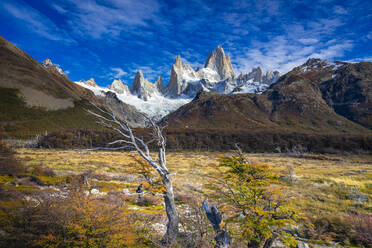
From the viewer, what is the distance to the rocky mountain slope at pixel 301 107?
435ft

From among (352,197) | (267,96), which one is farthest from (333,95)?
(352,197)

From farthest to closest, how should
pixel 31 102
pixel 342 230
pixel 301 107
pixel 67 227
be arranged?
pixel 31 102, pixel 301 107, pixel 342 230, pixel 67 227

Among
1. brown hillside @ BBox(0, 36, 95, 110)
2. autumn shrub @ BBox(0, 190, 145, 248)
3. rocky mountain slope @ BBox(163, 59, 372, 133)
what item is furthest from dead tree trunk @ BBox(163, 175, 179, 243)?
brown hillside @ BBox(0, 36, 95, 110)

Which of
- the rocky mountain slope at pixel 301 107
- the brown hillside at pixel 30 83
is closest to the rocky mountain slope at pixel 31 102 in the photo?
the brown hillside at pixel 30 83

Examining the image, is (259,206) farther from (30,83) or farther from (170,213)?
(30,83)

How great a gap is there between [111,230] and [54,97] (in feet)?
667

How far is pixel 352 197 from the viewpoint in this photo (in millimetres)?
18906

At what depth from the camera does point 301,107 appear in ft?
490

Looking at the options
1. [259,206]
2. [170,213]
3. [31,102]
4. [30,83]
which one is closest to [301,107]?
[259,206]

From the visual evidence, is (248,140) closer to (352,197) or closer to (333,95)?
(352,197)

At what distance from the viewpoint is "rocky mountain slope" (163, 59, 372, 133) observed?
132 meters

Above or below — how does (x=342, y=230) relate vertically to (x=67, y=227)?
below

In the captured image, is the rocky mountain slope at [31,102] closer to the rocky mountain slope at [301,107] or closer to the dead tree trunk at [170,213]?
the rocky mountain slope at [301,107]

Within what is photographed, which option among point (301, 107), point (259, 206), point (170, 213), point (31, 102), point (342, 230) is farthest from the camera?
point (31, 102)
